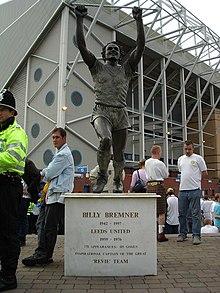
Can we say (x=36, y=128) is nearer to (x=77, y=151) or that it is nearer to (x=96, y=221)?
(x=77, y=151)

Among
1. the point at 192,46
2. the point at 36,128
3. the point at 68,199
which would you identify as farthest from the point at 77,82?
the point at 68,199

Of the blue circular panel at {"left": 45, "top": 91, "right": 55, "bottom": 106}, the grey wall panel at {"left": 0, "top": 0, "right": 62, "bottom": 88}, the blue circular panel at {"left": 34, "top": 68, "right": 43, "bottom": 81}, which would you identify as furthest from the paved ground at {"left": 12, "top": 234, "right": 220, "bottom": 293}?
the grey wall panel at {"left": 0, "top": 0, "right": 62, "bottom": 88}

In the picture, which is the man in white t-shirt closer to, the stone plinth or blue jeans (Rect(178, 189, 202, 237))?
blue jeans (Rect(178, 189, 202, 237))

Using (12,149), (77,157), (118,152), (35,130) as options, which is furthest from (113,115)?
(35,130)

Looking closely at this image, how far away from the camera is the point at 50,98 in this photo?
67.1 ft

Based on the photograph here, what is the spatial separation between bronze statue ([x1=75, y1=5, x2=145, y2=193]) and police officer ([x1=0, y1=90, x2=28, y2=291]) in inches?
55.4

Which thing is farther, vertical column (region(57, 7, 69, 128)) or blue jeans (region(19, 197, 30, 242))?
vertical column (region(57, 7, 69, 128))

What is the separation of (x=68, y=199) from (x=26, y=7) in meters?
21.0

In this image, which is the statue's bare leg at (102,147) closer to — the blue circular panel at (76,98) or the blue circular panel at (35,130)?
the blue circular panel at (76,98)

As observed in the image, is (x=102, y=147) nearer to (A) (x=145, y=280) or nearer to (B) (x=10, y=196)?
(B) (x=10, y=196)

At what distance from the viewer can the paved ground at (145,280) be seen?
11.7 feet

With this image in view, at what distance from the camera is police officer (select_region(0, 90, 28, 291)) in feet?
11.5

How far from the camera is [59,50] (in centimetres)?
2020

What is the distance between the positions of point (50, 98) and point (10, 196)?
17307mm
